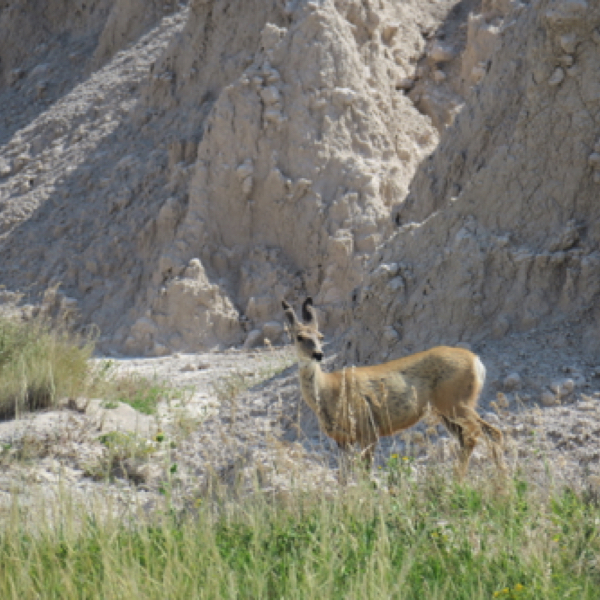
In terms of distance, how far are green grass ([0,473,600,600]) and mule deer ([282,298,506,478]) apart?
1999mm

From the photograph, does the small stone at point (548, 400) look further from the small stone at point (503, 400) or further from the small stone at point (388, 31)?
the small stone at point (388, 31)

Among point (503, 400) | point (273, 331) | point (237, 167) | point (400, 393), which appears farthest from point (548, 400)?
point (237, 167)

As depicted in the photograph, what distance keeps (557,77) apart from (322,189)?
22.1 ft

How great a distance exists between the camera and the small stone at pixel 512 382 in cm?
799

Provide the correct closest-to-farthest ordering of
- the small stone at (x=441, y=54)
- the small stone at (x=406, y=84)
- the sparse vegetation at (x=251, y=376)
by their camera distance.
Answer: the sparse vegetation at (x=251, y=376), the small stone at (x=406, y=84), the small stone at (x=441, y=54)

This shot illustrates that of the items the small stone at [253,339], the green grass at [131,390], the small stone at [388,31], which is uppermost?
the small stone at [388,31]

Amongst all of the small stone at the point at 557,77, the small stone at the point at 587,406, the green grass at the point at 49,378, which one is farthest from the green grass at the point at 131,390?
the small stone at the point at 557,77

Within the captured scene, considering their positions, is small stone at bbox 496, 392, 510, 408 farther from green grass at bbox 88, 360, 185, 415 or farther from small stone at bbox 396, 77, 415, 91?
small stone at bbox 396, 77, 415, 91

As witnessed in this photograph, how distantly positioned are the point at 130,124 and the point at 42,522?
15764 millimetres

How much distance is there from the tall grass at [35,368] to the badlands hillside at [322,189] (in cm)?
143

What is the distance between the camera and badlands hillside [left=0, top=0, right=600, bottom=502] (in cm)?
894

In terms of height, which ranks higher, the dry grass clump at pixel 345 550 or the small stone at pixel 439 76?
the small stone at pixel 439 76

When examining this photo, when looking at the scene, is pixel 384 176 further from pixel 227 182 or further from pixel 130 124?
pixel 130 124

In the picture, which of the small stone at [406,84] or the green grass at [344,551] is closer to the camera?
the green grass at [344,551]
